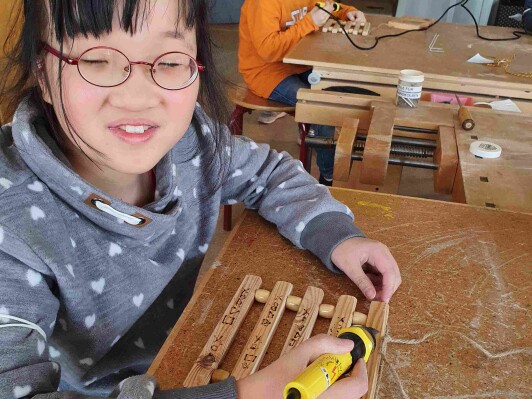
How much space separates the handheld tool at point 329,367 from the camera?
1.94ft

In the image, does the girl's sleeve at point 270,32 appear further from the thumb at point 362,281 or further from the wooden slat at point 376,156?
the thumb at point 362,281

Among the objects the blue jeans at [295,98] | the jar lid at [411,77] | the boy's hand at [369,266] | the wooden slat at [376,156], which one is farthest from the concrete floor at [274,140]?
the boy's hand at [369,266]

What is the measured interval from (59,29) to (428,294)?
0.65 metres

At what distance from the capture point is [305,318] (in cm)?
78

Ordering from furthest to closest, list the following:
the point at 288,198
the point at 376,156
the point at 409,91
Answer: the point at 409,91 → the point at 376,156 → the point at 288,198

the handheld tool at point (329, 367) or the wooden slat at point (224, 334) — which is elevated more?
the handheld tool at point (329, 367)

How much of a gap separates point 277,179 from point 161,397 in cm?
55

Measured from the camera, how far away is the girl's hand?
0.63 meters

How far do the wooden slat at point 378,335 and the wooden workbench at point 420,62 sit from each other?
4.14 ft

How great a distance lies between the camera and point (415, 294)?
2.80ft

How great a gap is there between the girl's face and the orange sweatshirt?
1.60 m

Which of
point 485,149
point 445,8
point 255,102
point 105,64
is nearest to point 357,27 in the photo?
point 255,102

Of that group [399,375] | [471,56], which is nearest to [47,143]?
[399,375]

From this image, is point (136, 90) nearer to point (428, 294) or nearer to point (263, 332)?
point (263, 332)
